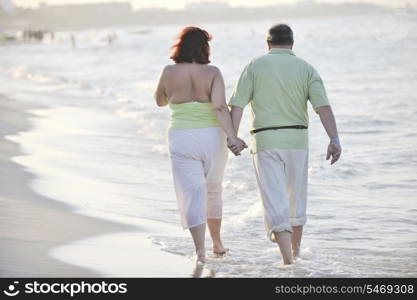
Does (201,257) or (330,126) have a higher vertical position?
(330,126)

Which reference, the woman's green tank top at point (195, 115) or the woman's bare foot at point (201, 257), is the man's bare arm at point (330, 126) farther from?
the woman's bare foot at point (201, 257)

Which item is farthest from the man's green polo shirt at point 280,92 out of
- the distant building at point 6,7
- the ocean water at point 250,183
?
the distant building at point 6,7

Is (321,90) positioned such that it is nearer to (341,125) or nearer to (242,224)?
(242,224)

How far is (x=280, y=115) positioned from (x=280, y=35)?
0.51 meters

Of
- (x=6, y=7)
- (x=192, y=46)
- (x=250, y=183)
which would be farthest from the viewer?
(x=6, y=7)

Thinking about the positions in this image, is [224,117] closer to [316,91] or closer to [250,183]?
[316,91]

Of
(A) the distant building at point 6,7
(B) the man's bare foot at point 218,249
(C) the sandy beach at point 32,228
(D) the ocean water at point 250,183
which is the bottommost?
(D) the ocean water at point 250,183

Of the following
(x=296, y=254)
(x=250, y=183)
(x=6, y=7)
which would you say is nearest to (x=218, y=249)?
(x=296, y=254)

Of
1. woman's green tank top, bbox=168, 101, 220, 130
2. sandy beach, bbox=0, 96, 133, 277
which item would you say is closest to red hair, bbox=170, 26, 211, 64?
woman's green tank top, bbox=168, 101, 220, 130

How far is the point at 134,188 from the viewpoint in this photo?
8523 mm

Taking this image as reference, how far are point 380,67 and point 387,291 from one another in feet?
91.4

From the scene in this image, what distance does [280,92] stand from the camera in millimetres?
5375

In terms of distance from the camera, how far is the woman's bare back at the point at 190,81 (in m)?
5.51

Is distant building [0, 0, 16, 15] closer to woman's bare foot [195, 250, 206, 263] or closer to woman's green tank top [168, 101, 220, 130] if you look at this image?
woman's green tank top [168, 101, 220, 130]
